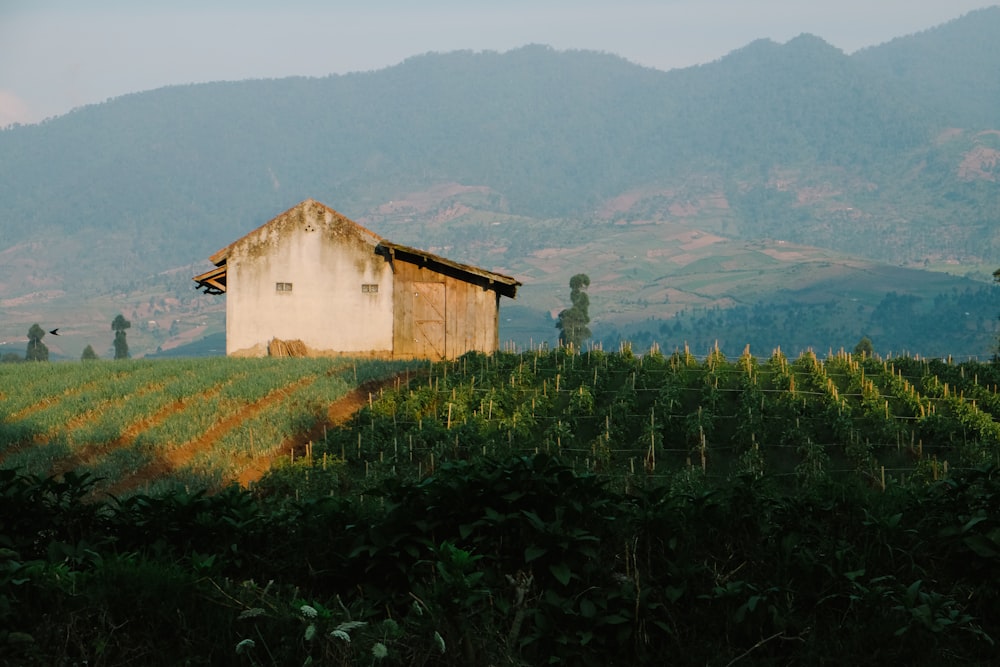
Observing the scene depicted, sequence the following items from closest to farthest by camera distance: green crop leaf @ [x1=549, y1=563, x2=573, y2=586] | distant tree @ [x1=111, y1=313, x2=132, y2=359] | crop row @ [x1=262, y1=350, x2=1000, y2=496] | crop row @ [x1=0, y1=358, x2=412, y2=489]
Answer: green crop leaf @ [x1=549, y1=563, x2=573, y2=586] < crop row @ [x1=0, y1=358, x2=412, y2=489] < crop row @ [x1=262, y1=350, x2=1000, y2=496] < distant tree @ [x1=111, y1=313, x2=132, y2=359]

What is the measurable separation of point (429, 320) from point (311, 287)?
4512mm

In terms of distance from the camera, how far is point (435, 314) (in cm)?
4688

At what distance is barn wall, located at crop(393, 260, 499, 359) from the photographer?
153 feet

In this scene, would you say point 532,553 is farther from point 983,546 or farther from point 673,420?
point 673,420

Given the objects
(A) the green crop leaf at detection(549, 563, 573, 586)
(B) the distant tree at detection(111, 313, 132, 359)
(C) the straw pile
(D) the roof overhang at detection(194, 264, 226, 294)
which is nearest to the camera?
(A) the green crop leaf at detection(549, 563, 573, 586)

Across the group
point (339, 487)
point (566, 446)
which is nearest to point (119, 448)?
point (339, 487)

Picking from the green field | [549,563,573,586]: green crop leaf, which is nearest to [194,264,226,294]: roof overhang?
the green field

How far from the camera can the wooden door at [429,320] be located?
4669cm

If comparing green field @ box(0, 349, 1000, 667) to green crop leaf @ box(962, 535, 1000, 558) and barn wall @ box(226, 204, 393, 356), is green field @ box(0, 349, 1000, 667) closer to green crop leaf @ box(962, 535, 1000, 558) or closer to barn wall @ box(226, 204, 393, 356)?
green crop leaf @ box(962, 535, 1000, 558)

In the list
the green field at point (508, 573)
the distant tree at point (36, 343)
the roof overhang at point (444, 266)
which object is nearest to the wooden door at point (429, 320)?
the roof overhang at point (444, 266)

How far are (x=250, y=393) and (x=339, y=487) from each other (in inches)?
441

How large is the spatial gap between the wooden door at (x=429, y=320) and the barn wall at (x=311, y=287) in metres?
1.04

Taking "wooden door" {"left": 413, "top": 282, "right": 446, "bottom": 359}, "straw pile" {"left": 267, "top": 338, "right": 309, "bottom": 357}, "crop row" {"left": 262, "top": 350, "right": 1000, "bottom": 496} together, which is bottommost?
"crop row" {"left": 262, "top": 350, "right": 1000, "bottom": 496}

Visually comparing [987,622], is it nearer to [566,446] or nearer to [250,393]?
[566,446]
